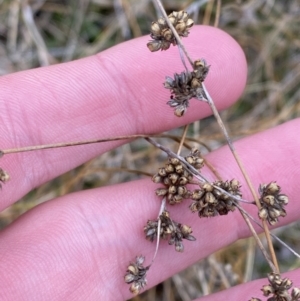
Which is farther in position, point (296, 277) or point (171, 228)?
point (296, 277)

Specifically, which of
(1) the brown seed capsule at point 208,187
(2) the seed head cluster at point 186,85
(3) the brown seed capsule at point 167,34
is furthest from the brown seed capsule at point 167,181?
(3) the brown seed capsule at point 167,34

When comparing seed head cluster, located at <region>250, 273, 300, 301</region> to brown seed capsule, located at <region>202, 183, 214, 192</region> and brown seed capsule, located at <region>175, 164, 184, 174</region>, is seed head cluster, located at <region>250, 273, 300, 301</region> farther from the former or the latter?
brown seed capsule, located at <region>175, 164, 184, 174</region>

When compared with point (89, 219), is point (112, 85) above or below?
above

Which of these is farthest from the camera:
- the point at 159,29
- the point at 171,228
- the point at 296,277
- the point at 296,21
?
the point at 296,21

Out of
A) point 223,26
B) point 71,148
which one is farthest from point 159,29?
point 223,26

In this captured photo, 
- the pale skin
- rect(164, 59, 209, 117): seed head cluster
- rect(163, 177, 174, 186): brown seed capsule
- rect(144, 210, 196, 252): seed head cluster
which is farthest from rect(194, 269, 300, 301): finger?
rect(164, 59, 209, 117): seed head cluster

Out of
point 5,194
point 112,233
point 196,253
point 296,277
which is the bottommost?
point 296,277

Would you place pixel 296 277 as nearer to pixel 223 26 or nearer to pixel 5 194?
pixel 5 194
